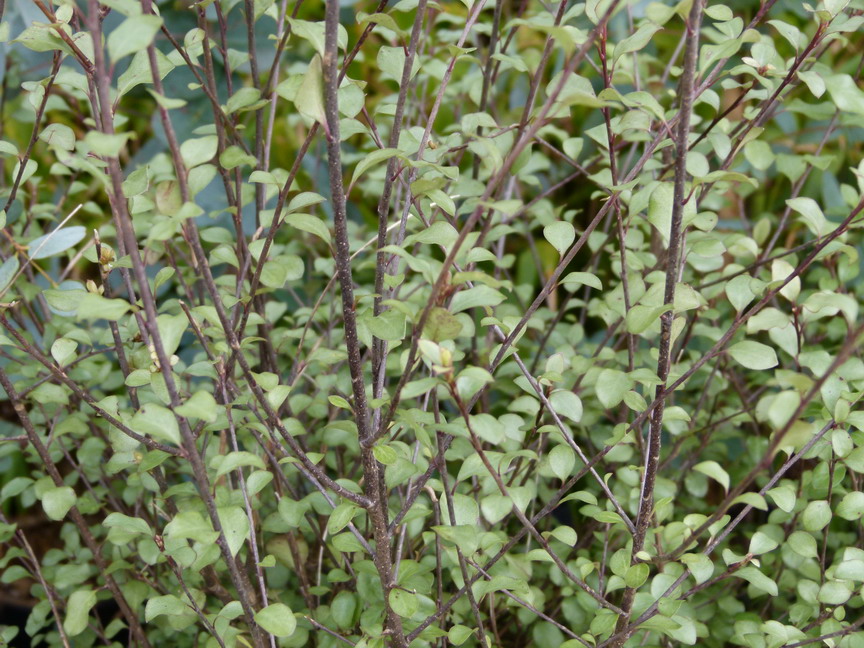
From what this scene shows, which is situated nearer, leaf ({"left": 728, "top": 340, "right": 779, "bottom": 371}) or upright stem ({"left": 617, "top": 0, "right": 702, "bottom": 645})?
upright stem ({"left": 617, "top": 0, "right": 702, "bottom": 645})

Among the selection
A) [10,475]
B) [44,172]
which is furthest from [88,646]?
[44,172]

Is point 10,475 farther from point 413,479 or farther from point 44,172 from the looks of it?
point 413,479

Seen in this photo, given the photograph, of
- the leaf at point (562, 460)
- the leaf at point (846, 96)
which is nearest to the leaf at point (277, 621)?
the leaf at point (562, 460)

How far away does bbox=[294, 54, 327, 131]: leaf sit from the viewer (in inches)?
19.6

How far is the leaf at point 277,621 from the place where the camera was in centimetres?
60

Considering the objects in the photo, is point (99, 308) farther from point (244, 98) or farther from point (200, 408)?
point (244, 98)

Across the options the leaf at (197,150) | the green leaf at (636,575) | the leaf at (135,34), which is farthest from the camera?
the green leaf at (636,575)

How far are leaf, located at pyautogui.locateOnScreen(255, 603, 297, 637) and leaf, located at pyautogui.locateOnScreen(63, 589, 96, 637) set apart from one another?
21cm

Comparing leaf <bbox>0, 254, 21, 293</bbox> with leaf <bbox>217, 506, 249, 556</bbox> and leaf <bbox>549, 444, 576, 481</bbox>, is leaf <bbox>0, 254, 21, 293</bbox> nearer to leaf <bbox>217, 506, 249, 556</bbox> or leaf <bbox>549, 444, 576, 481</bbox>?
leaf <bbox>217, 506, 249, 556</bbox>

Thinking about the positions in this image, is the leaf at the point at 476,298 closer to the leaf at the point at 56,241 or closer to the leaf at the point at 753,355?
the leaf at the point at 753,355

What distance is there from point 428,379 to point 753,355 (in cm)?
28

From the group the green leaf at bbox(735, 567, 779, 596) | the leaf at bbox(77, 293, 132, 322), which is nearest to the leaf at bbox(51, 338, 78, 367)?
the leaf at bbox(77, 293, 132, 322)

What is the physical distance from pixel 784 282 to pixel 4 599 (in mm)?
1222

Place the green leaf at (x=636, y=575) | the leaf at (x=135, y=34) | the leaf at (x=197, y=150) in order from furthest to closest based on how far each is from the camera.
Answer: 1. the green leaf at (x=636, y=575)
2. the leaf at (x=197, y=150)
3. the leaf at (x=135, y=34)
